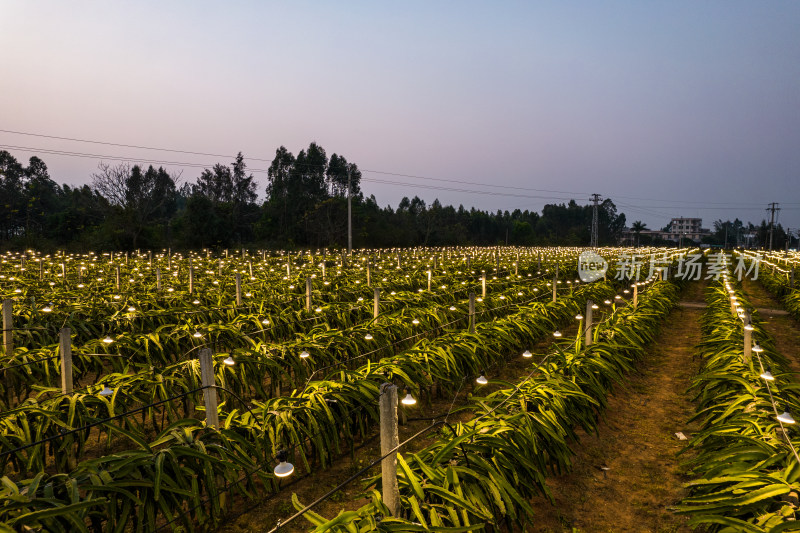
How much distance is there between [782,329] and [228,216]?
3409 centimetres

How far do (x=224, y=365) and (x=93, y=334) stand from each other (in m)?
3.39

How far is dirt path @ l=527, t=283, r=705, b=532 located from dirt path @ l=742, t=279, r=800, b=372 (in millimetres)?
2047

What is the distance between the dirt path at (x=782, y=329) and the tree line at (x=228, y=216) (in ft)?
63.4

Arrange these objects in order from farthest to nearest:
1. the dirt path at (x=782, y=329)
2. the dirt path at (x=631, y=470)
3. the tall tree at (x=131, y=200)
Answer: the tall tree at (x=131, y=200) → the dirt path at (x=782, y=329) → the dirt path at (x=631, y=470)

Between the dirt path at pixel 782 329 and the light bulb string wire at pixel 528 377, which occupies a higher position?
the light bulb string wire at pixel 528 377

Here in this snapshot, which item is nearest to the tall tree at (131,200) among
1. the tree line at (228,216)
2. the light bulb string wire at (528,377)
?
the tree line at (228,216)

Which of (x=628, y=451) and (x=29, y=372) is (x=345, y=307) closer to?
(x=29, y=372)

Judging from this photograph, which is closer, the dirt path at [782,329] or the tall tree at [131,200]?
the dirt path at [782,329]

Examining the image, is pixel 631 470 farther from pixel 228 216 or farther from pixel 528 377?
pixel 228 216

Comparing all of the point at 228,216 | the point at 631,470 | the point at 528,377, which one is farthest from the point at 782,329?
the point at 228,216

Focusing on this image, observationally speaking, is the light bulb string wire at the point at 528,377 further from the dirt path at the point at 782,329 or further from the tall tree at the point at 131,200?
the tall tree at the point at 131,200

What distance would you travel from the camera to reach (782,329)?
9945 mm

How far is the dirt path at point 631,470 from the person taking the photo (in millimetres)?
3178

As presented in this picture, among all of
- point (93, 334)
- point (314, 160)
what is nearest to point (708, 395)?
point (93, 334)
